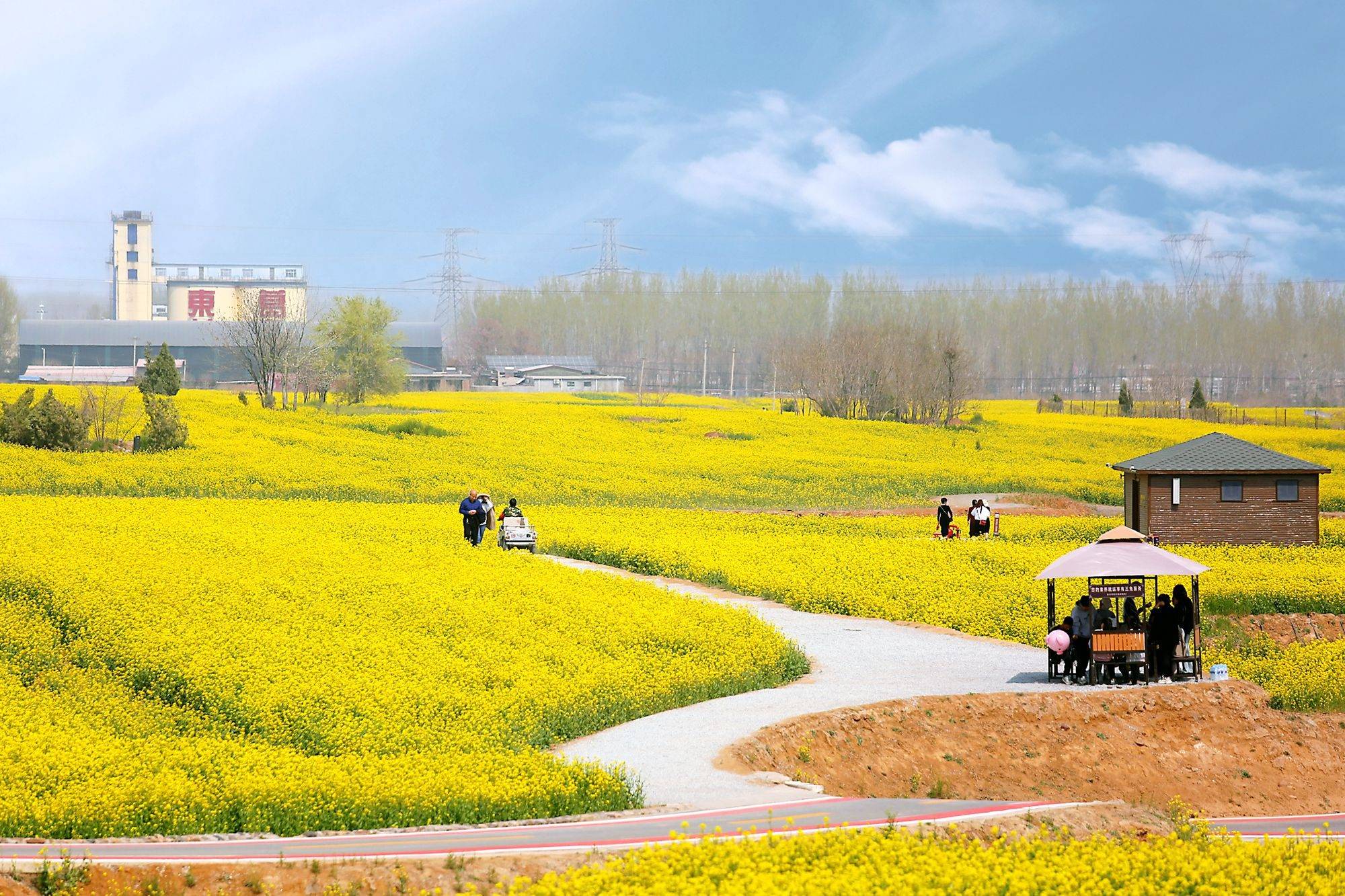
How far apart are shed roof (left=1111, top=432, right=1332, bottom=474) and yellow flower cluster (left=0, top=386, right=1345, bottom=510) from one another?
13.5 metres

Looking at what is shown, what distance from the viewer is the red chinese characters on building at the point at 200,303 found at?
194m

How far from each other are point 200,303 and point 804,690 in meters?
189

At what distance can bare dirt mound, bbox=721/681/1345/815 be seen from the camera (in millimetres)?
17016

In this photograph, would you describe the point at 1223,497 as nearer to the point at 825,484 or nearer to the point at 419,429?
the point at 825,484

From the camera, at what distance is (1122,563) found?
21422 mm

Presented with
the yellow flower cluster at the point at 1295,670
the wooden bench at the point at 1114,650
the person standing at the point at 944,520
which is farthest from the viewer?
the person standing at the point at 944,520

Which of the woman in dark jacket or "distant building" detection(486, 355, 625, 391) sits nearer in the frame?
the woman in dark jacket

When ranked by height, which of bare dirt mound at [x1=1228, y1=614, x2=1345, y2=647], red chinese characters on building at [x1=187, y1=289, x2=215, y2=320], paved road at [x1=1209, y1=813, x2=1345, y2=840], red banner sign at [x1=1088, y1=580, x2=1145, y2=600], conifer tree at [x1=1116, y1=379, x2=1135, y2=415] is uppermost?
red chinese characters on building at [x1=187, y1=289, x2=215, y2=320]

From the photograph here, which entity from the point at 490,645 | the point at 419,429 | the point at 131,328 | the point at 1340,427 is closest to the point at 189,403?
the point at 419,429

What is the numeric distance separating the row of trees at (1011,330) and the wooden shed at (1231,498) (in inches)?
4598

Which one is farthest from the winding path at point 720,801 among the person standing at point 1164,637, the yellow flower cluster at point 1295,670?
the yellow flower cluster at point 1295,670

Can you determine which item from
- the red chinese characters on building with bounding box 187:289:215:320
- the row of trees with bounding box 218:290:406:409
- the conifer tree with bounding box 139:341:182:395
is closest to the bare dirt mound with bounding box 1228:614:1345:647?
the conifer tree with bounding box 139:341:182:395

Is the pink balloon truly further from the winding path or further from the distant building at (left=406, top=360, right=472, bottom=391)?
the distant building at (left=406, top=360, right=472, bottom=391)

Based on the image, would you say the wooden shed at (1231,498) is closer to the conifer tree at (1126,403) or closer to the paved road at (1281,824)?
the paved road at (1281,824)
